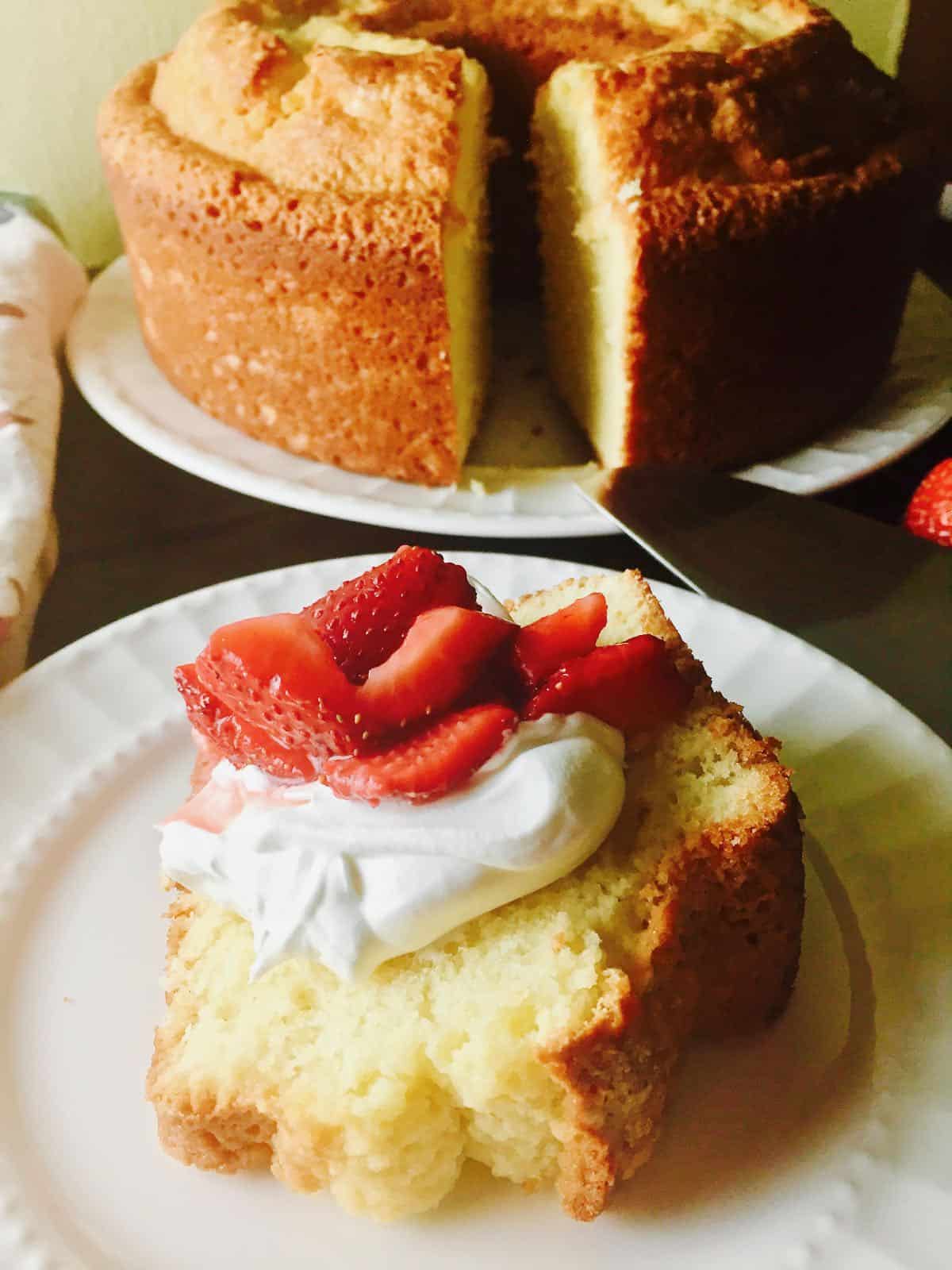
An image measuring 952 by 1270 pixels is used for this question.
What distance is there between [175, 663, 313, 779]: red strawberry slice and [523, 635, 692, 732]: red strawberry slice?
242 mm

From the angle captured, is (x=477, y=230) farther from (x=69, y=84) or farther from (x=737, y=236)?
(x=69, y=84)

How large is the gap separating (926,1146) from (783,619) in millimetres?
842

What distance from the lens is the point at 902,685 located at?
163 cm

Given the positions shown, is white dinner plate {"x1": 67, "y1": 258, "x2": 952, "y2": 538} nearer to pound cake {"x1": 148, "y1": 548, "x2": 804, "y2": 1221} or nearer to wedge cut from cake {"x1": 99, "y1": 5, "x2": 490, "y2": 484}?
wedge cut from cake {"x1": 99, "y1": 5, "x2": 490, "y2": 484}

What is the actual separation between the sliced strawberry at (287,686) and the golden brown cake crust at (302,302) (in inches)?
41.0

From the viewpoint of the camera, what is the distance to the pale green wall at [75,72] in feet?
9.43

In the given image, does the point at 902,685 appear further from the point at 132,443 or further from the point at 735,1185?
the point at 132,443

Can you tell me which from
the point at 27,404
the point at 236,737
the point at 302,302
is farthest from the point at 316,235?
the point at 236,737

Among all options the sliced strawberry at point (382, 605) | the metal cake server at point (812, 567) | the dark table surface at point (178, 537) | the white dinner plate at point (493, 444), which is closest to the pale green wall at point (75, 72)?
the white dinner plate at point (493, 444)

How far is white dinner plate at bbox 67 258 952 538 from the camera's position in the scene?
79.7 inches

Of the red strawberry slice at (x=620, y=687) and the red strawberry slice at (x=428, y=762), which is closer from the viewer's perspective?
the red strawberry slice at (x=428, y=762)

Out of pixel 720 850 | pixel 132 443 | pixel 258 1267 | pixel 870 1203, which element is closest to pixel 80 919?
pixel 258 1267

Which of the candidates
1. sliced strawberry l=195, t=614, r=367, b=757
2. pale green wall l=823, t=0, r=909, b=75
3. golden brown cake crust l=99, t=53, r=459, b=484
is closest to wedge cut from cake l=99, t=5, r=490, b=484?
golden brown cake crust l=99, t=53, r=459, b=484

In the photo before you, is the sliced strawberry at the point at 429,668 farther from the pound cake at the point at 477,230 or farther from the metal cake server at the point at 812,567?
the pound cake at the point at 477,230
